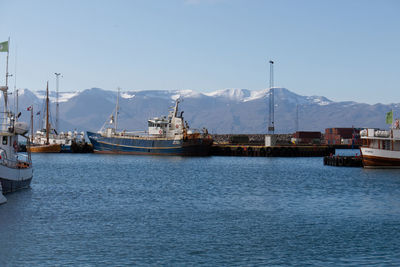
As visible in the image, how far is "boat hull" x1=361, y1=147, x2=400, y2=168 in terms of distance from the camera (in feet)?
242

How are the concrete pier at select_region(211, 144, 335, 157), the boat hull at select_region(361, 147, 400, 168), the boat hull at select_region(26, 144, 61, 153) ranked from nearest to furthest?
1. the boat hull at select_region(361, 147, 400, 168)
2. the concrete pier at select_region(211, 144, 335, 157)
3. the boat hull at select_region(26, 144, 61, 153)

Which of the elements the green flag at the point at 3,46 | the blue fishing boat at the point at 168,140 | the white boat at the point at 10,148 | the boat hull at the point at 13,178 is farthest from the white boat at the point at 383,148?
the green flag at the point at 3,46

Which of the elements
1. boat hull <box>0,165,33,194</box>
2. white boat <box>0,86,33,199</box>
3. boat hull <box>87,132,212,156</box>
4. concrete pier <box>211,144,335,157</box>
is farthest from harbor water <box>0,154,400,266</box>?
concrete pier <box>211,144,335,157</box>

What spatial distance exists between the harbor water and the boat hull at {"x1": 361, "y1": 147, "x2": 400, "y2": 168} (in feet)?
47.0

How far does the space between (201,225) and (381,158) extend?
4603 cm

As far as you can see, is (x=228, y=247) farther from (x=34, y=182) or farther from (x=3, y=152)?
(x=34, y=182)

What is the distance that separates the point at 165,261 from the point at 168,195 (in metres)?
24.9

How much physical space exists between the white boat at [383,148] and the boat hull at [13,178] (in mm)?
44135

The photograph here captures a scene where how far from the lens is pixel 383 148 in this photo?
7494 centimetres

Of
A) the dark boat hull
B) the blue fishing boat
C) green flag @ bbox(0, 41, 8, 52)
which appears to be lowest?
the dark boat hull

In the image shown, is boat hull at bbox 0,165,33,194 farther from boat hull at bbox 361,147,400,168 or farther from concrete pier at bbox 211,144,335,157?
concrete pier at bbox 211,144,335,157

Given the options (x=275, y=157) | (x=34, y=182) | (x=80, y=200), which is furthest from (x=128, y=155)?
(x=80, y=200)

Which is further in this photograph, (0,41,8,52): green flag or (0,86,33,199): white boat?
(0,41,8,52): green flag

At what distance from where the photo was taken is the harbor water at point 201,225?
2673 cm
